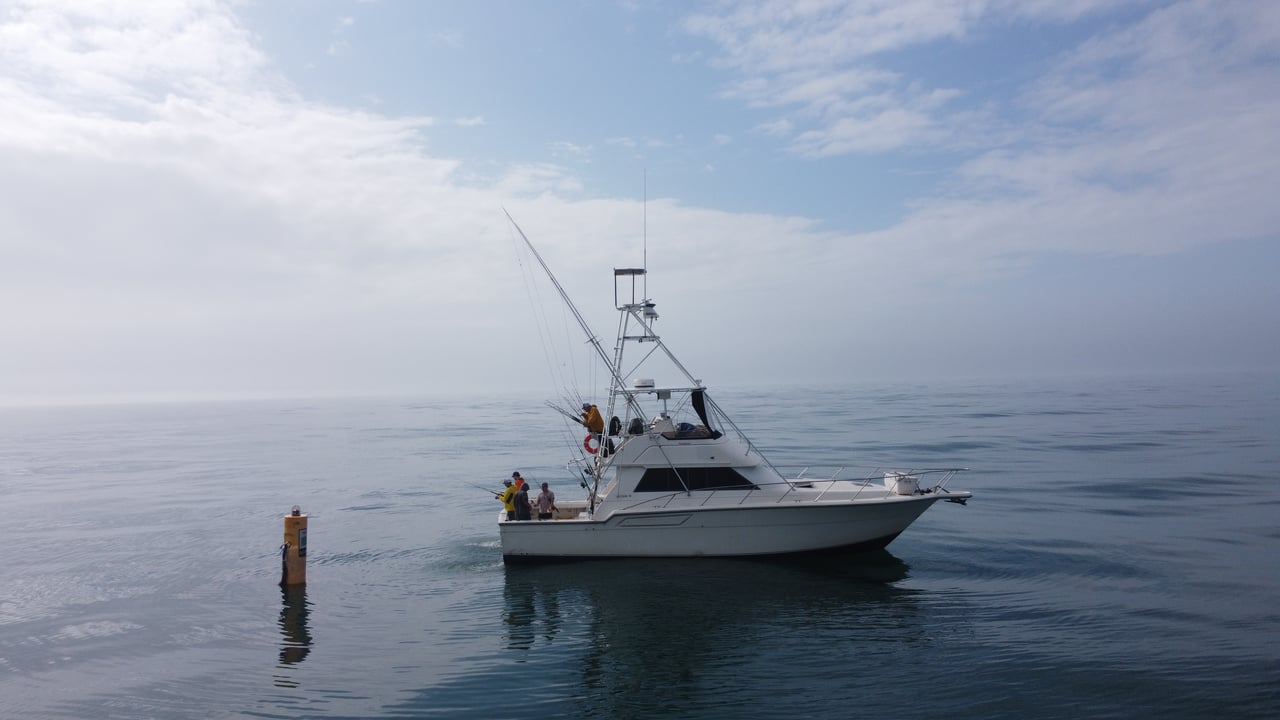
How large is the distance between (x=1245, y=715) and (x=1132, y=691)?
1141mm

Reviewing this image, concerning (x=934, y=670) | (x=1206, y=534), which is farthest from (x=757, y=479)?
(x=1206, y=534)

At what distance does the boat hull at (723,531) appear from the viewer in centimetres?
1609

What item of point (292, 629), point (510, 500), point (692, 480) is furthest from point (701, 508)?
point (292, 629)

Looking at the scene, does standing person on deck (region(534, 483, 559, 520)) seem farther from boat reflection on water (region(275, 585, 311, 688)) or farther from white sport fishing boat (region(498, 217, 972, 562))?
boat reflection on water (region(275, 585, 311, 688))

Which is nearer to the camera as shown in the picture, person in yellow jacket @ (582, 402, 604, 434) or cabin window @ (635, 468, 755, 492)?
cabin window @ (635, 468, 755, 492)

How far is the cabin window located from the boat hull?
2.05 feet

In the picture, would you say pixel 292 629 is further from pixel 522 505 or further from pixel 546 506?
pixel 546 506

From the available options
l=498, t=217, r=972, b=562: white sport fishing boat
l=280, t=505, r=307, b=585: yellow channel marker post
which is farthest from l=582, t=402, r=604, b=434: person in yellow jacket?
l=280, t=505, r=307, b=585: yellow channel marker post

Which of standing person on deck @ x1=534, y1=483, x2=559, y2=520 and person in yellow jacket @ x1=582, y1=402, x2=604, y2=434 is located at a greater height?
person in yellow jacket @ x1=582, y1=402, x2=604, y2=434

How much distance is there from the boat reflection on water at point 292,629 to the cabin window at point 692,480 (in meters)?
7.07

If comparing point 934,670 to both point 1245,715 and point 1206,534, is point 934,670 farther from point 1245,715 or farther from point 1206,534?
point 1206,534

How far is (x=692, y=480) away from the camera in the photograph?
16.6m

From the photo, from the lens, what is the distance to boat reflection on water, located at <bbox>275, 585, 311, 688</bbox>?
11.8 m

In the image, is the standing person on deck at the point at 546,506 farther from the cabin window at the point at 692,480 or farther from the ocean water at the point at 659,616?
the cabin window at the point at 692,480
